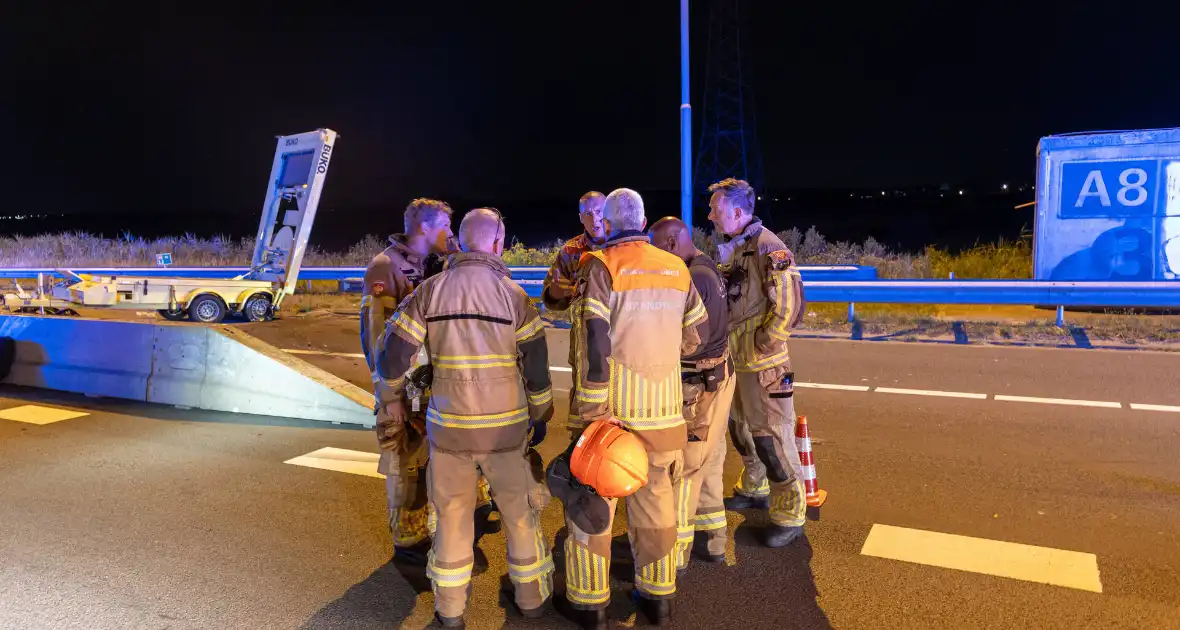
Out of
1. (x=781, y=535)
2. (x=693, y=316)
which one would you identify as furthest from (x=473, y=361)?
(x=781, y=535)

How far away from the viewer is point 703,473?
4.04 m

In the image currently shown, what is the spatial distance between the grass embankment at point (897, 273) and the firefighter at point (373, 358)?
8738 mm

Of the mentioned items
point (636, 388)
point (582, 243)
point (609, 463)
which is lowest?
point (609, 463)

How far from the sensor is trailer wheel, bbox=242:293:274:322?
1456cm

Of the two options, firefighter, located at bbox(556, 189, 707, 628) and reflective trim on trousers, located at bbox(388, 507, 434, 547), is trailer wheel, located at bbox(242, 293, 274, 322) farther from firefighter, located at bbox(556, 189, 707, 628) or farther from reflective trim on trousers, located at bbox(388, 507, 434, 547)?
firefighter, located at bbox(556, 189, 707, 628)

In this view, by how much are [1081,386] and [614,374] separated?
262 inches

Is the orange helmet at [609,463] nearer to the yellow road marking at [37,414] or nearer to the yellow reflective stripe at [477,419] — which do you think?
the yellow reflective stripe at [477,419]

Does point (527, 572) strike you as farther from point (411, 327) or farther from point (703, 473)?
point (411, 327)

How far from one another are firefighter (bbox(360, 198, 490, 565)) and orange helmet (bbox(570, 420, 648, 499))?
126cm

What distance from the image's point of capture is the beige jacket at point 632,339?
3316 mm

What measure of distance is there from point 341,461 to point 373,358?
2.13m

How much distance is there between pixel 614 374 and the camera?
136 inches

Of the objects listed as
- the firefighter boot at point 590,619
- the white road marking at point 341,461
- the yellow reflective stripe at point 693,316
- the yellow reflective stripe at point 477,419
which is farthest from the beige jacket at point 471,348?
the white road marking at point 341,461

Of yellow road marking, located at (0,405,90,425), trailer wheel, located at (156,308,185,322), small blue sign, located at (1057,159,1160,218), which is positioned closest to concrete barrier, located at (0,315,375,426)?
yellow road marking, located at (0,405,90,425)
